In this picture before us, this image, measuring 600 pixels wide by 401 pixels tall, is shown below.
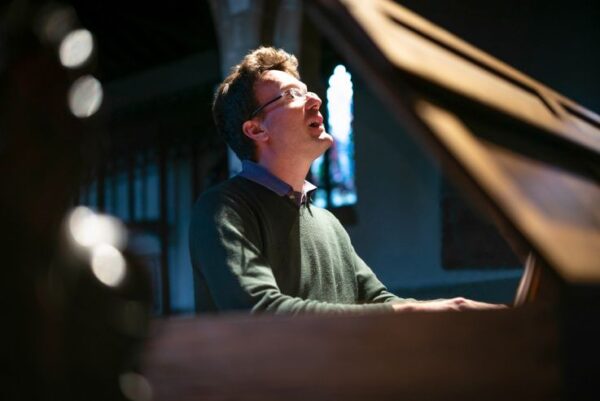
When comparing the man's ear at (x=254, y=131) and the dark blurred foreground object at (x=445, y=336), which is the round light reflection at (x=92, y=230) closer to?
the dark blurred foreground object at (x=445, y=336)

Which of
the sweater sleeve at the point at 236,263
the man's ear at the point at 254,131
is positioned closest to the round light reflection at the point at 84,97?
the sweater sleeve at the point at 236,263

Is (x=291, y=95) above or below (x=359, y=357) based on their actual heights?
above

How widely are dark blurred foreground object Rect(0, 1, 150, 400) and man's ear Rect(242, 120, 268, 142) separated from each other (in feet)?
3.57

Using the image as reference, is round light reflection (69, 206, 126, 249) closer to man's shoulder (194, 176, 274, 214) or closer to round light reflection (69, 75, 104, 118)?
round light reflection (69, 75, 104, 118)

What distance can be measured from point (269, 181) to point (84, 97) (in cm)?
100

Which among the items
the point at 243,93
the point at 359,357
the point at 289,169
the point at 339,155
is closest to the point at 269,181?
the point at 289,169

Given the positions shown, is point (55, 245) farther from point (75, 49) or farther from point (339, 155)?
point (339, 155)

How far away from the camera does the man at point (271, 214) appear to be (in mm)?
1137

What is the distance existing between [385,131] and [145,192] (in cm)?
340

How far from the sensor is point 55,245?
1.58 ft

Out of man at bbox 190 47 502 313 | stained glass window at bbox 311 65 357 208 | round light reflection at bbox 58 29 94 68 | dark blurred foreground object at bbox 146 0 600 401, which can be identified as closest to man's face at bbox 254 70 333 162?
man at bbox 190 47 502 313

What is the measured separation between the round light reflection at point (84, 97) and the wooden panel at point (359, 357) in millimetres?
167

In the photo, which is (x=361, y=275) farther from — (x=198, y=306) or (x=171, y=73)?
(x=171, y=73)

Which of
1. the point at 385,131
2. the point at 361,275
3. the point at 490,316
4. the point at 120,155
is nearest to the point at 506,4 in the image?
the point at 385,131
